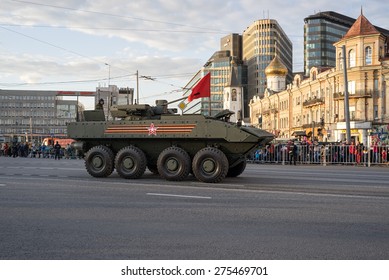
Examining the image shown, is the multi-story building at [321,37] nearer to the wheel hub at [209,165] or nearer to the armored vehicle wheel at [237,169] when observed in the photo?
the armored vehicle wheel at [237,169]

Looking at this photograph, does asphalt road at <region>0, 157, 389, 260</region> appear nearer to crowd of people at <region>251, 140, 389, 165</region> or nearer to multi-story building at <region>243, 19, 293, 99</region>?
crowd of people at <region>251, 140, 389, 165</region>

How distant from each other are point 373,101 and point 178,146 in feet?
152

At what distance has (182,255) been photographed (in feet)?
18.6

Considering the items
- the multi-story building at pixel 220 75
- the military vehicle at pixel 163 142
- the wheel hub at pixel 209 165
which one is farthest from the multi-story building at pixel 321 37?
the wheel hub at pixel 209 165

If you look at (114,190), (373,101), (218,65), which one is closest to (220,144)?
(114,190)

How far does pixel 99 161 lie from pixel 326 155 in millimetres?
17672

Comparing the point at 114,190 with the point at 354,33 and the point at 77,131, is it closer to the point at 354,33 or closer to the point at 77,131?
the point at 77,131

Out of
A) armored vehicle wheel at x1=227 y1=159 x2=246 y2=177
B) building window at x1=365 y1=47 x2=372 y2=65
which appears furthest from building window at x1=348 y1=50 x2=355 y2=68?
armored vehicle wheel at x1=227 y1=159 x2=246 y2=177

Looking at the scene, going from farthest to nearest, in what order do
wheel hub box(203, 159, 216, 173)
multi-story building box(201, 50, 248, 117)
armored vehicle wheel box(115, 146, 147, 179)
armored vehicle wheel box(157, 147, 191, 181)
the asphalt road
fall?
multi-story building box(201, 50, 248, 117) → armored vehicle wheel box(115, 146, 147, 179) → armored vehicle wheel box(157, 147, 191, 181) → wheel hub box(203, 159, 216, 173) → the asphalt road

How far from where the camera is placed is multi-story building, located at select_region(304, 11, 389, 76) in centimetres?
13238

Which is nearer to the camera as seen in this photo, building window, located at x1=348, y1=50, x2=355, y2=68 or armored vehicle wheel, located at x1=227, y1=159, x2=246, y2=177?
armored vehicle wheel, located at x1=227, y1=159, x2=246, y2=177

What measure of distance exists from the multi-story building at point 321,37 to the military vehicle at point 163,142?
399 feet

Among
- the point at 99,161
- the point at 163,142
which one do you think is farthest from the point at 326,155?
the point at 99,161

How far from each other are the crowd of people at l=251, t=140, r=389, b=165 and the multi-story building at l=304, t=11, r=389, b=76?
10517cm
